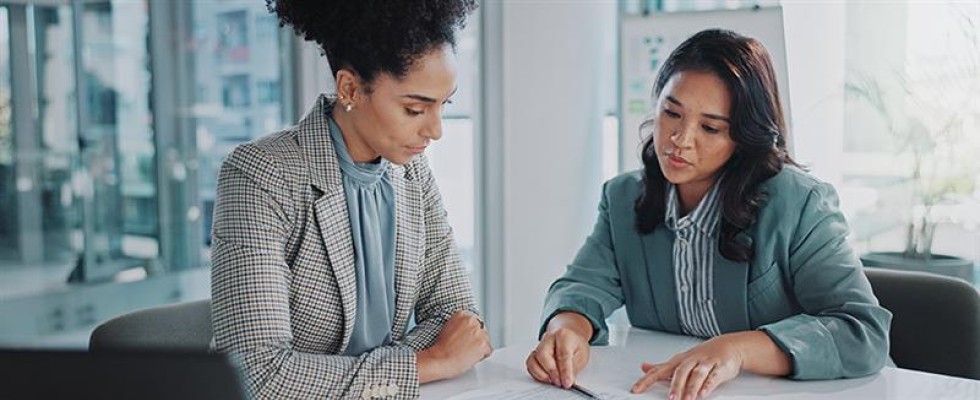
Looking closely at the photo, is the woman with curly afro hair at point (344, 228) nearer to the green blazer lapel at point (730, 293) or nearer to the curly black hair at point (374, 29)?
the curly black hair at point (374, 29)

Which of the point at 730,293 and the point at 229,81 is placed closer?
the point at 730,293

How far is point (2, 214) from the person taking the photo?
12.6 feet

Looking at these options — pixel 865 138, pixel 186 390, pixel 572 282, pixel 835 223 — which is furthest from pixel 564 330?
pixel 865 138

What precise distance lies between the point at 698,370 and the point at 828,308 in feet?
1.14

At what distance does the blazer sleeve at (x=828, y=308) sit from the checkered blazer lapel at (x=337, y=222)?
24.3 inches

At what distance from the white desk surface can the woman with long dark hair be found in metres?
0.03

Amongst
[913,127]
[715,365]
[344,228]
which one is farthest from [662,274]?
[913,127]

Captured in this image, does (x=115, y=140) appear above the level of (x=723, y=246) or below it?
above

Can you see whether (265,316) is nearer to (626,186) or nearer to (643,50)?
(626,186)

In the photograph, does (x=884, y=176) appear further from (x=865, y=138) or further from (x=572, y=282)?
(x=572, y=282)

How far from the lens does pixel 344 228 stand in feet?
4.99

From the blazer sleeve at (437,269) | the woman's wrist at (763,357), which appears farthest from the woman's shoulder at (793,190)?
the blazer sleeve at (437,269)

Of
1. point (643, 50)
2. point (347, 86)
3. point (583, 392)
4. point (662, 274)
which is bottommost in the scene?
point (583, 392)

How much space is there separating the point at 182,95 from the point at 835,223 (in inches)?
130
